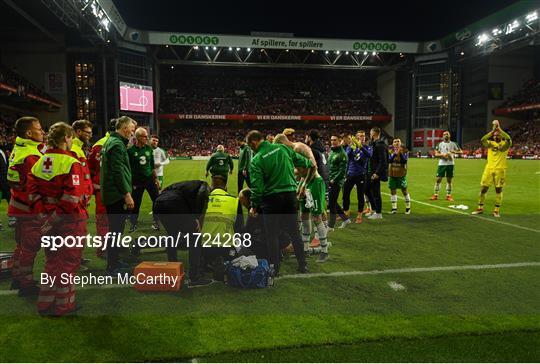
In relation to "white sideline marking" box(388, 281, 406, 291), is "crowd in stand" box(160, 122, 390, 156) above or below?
above

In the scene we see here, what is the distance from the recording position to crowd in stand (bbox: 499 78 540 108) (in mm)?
46175

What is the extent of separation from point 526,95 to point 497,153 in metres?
47.4

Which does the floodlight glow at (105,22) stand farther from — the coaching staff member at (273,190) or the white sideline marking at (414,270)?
the white sideline marking at (414,270)

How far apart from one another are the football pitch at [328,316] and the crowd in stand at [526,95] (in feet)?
159

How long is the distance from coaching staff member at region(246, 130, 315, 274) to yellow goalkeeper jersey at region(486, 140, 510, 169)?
6566 millimetres

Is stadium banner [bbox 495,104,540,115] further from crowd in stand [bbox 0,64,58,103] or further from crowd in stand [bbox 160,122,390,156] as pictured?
crowd in stand [bbox 0,64,58,103]

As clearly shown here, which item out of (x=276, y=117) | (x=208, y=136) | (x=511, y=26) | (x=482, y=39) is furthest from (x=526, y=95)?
(x=208, y=136)

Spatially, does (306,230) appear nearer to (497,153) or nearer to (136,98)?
(497,153)

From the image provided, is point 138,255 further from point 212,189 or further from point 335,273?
point 335,273

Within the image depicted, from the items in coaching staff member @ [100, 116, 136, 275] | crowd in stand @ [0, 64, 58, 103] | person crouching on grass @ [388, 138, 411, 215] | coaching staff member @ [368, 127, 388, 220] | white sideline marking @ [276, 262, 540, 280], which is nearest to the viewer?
coaching staff member @ [100, 116, 136, 275]

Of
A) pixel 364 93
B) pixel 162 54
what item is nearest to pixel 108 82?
pixel 162 54

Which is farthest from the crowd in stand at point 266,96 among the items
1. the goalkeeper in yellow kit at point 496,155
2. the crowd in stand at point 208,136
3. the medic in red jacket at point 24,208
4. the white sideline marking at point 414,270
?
the white sideline marking at point 414,270

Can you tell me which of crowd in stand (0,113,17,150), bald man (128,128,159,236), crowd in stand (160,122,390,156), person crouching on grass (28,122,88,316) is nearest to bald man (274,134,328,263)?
bald man (128,128,159,236)

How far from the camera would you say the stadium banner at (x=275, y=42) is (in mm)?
42500
